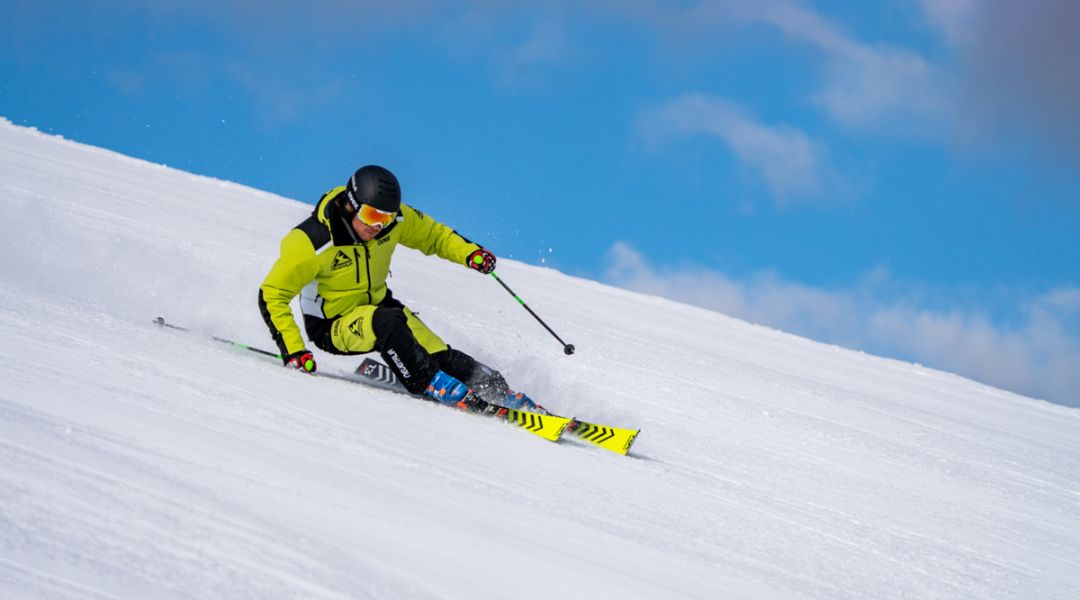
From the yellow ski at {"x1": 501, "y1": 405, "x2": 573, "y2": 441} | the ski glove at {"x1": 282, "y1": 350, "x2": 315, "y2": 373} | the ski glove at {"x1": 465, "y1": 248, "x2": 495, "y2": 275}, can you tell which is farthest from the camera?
the ski glove at {"x1": 465, "y1": 248, "x2": 495, "y2": 275}

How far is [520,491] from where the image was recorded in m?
3.52

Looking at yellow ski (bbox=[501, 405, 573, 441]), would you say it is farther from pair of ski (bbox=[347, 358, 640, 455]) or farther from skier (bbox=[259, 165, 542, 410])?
skier (bbox=[259, 165, 542, 410])

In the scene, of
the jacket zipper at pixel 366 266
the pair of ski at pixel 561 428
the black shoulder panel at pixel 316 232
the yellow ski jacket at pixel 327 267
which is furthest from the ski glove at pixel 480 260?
Answer: the pair of ski at pixel 561 428

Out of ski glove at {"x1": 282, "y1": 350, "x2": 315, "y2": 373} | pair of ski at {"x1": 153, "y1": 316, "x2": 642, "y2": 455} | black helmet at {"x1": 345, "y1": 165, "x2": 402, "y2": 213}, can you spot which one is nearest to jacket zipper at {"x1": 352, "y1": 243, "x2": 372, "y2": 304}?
black helmet at {"x1": 345, "y1": 165, "x2": 402, "y2": 213}

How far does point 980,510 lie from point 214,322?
255 inches

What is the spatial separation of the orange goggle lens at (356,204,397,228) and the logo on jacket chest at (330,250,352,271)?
0.99 feet

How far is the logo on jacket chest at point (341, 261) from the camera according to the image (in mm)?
5887

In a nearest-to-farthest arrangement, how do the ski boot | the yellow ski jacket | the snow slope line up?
1. the snow slope
2. the ski boot
3. the yellow ski jacket

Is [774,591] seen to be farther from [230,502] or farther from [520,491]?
[230,502]

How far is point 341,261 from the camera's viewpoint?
5.92 m

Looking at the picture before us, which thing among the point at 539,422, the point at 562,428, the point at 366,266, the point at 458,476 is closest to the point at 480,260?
the point at 366,266

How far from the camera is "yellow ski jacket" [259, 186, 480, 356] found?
5715 millimetres

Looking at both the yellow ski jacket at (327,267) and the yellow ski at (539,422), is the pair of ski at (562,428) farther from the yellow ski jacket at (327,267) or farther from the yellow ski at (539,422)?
the yellow ski jacket at (327,267)

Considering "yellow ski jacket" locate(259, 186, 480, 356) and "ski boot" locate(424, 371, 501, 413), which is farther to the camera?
"yellow ski jacket" locate(259, 186, 480, 356)
